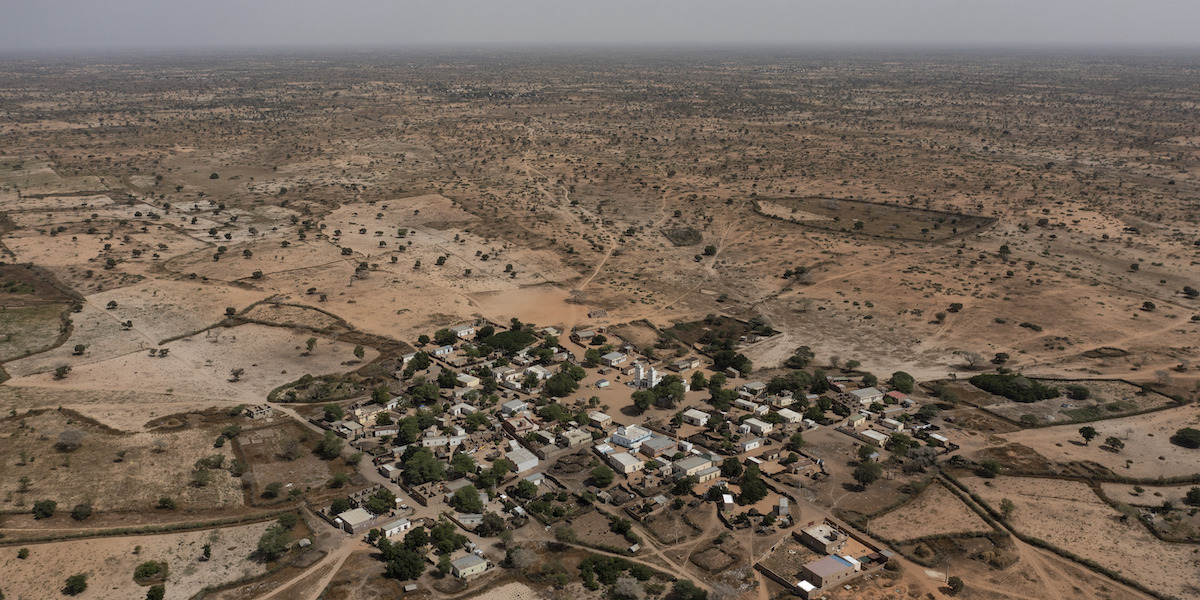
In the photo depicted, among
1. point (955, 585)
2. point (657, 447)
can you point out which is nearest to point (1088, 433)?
point (955, 585)

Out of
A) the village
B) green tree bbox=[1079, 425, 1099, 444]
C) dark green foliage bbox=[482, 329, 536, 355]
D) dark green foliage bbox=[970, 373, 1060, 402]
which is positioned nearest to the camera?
the village

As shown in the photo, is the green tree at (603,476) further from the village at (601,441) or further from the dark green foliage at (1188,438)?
the dark green foliage at (1188,438)

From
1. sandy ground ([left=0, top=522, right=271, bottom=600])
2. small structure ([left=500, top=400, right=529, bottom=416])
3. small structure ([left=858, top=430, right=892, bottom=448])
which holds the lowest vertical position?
sandy ground ([left=0, top=522, right=271, bottom=600])

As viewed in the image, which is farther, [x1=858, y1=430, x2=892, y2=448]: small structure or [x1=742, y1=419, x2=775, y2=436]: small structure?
[x1=742, y1=419, x2=775, y2=436]: small structure

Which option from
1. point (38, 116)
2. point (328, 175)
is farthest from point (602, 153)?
point (38, 116)

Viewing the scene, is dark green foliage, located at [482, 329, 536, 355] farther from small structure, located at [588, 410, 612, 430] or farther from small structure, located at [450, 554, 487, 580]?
small structure, located at [450, 554, 487, 580]

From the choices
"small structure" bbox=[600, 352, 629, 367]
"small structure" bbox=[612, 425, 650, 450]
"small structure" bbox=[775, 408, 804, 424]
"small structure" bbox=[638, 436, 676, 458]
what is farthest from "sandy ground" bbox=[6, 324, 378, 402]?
"small structure" bbox=[775, 408, 804, 424]

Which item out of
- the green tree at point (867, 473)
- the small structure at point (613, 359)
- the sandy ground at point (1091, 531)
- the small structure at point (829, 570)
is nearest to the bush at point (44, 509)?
the small structure at point (613, 359)

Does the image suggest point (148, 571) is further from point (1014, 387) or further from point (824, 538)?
point (1014, 387)
